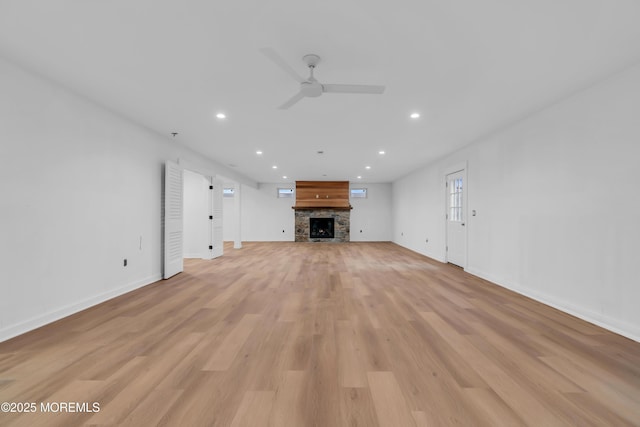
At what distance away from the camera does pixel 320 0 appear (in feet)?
5.32

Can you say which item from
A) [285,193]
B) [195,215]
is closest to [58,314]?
[195,215]

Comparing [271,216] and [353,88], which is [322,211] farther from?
[353,88]

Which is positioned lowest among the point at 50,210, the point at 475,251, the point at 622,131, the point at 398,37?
the point at 475,251

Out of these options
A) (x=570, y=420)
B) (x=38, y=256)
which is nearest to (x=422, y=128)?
(x=570, y=420)

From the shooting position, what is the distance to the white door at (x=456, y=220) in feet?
16.8

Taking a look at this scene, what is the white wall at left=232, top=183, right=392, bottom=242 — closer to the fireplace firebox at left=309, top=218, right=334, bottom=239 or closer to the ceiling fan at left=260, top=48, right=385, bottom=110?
the fireplace firebox at left=309, top=218, right=334, bottom=239

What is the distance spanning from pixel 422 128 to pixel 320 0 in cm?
286

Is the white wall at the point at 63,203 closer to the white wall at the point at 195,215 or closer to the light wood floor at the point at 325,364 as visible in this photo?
the light wood floor at the point at 325,364

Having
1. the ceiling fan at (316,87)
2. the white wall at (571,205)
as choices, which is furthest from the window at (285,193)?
the ceiling fan at (316,87)

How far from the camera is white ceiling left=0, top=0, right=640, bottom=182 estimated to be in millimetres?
1695

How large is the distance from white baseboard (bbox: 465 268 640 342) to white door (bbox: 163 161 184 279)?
17.7ft

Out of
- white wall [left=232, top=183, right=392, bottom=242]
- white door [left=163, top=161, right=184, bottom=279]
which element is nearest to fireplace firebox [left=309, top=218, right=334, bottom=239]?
white wall [left=232, top=183, right=392, bottom=242]

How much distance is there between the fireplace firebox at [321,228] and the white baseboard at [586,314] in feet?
22.5

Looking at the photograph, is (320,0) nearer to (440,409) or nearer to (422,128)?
(440,409)
